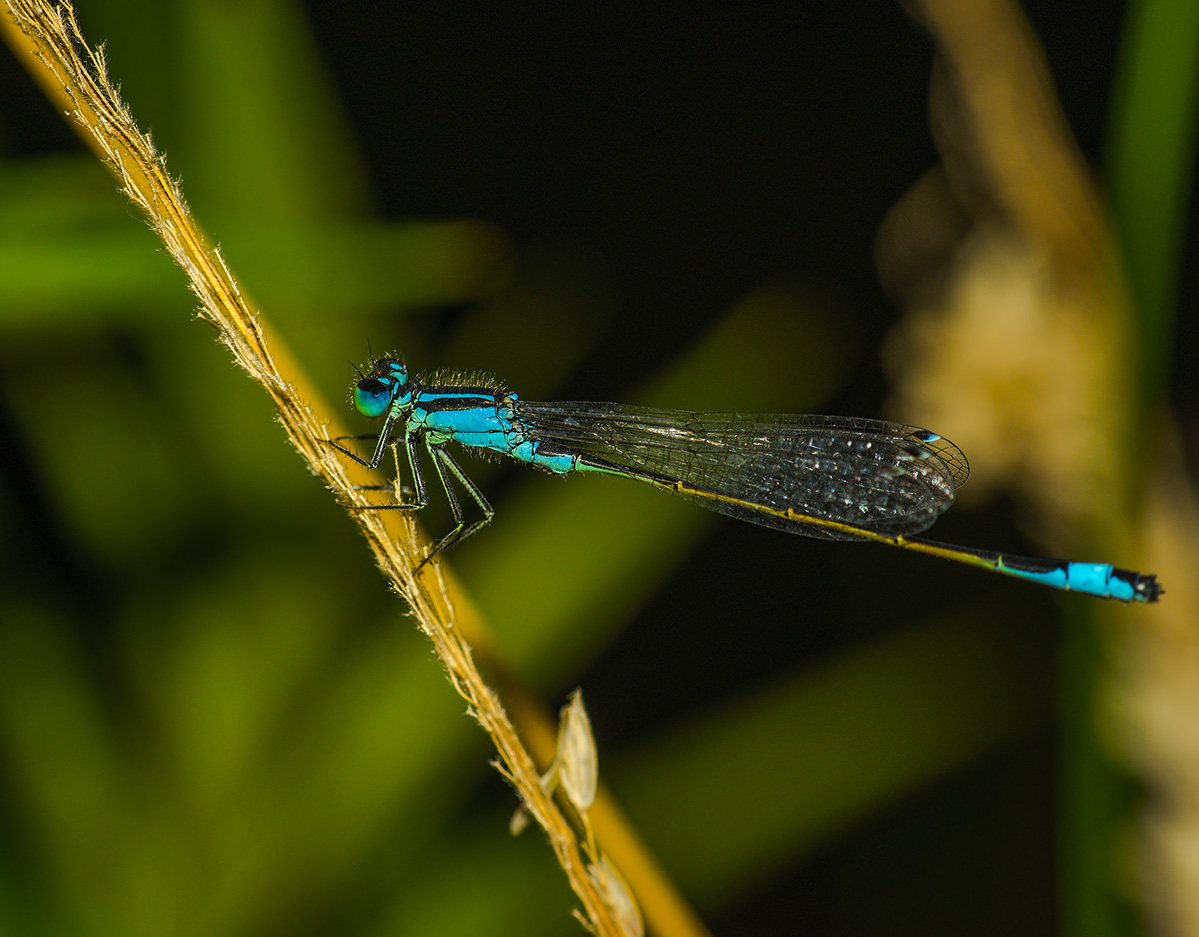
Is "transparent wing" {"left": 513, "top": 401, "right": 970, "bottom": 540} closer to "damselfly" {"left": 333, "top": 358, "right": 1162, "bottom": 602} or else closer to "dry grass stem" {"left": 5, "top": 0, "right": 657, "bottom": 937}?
"damselfly" {"left": 333, "top": 358, "right": 1162, "bottom": 602}

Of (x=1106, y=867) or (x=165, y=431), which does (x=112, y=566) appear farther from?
(x=1106, y=867)

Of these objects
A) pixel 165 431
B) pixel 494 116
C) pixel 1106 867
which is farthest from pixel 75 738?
pixel 494 116

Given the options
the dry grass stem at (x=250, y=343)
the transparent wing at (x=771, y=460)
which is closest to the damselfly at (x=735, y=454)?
the transparent wing at (x=771, y=460)

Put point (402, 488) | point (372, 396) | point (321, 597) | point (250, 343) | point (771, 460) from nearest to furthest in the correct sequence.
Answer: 1. point (250, 343)
2. point (402, 488)
3. point (372, 396)
4. point (321, 597)
5. point (771, 460)

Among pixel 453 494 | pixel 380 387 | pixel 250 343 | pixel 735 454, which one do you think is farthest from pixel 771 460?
pixel 250 343

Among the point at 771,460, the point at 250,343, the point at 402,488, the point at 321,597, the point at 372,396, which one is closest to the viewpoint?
the point at 250,343

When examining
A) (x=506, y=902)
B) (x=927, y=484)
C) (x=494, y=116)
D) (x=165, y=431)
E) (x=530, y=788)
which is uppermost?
(x=494, y=116)

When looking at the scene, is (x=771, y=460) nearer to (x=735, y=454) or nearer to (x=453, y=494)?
(x=735, y=454)
